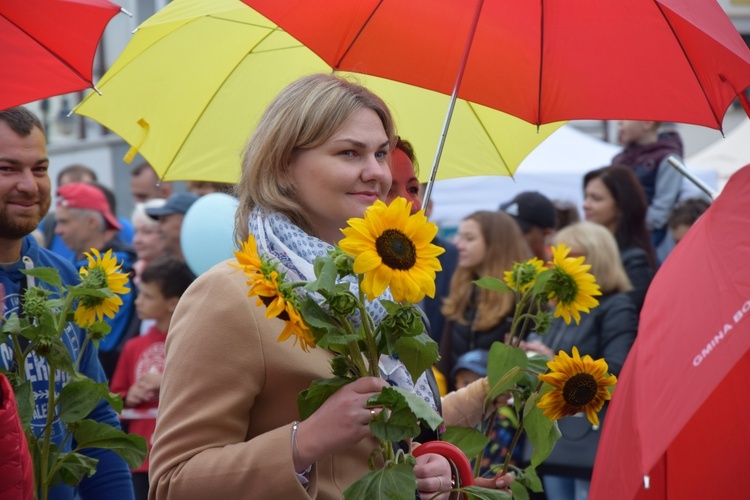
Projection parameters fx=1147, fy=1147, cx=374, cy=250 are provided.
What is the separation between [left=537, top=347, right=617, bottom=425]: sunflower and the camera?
2.75 metres

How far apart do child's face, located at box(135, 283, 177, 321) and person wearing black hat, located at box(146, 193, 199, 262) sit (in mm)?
690

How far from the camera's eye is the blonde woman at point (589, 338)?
5227 mm

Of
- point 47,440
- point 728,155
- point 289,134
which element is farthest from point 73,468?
point 728,155

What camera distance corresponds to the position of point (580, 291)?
9.93 ft

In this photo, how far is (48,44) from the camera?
10.3ft

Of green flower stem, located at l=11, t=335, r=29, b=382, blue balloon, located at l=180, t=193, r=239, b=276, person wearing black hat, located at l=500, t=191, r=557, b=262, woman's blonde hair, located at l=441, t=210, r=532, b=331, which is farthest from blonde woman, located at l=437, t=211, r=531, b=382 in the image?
green flower stem, located at l=11, t=335, r=29, b=382

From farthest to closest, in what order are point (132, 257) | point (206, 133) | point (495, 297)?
point (132, 257)
point (495, 297)
point (206, 133)

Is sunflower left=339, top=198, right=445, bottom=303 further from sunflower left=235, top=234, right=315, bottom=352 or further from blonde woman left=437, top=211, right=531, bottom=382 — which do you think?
blonde woman left=437, top=211, right=531, bottom=382

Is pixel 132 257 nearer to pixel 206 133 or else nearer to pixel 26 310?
pixel 206 133

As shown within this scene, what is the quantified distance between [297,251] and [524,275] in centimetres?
82

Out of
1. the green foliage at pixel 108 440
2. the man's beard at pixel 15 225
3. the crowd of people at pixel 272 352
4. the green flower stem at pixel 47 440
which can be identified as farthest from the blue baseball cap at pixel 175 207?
the green flower stem at pixel 47 440

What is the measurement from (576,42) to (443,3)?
0.38 metres

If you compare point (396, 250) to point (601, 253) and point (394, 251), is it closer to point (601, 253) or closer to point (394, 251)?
point (394, 251)

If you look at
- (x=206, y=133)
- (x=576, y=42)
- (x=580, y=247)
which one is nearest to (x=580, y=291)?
(x=576, y=42)
